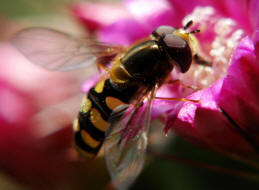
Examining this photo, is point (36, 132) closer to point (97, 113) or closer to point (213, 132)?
point (97, 113)

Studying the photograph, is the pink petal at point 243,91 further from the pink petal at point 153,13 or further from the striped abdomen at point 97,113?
the pink petal at point 153,13

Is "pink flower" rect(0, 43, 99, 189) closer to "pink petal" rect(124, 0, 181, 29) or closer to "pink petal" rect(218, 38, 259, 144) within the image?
"pink petal" rect(124, 0, 181, 29)

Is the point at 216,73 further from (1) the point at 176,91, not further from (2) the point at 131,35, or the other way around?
(2) the point at 131,35

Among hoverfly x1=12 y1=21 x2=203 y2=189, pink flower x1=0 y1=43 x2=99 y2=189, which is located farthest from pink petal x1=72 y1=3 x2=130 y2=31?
hoverfly x1=12 y1=21 x2=203 y2=189

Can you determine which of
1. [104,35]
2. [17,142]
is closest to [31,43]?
[104,35]

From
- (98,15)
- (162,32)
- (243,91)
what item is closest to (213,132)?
(243,91)

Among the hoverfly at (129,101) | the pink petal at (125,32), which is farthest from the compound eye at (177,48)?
the pink petal at (125,32)
